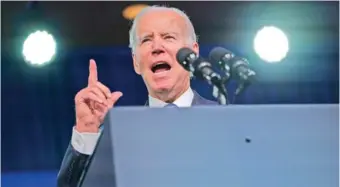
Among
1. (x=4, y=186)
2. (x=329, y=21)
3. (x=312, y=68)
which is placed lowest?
(x=4, y=186)

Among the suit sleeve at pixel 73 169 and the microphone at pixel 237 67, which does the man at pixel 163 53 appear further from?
the microphone at pixel 237 67

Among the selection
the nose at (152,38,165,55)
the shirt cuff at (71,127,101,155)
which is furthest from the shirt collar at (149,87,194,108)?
the shirt cuff at (71,127,101,155)

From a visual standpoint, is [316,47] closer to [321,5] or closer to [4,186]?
[321,5]

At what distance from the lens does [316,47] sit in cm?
238

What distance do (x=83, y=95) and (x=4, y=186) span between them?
1.15 m

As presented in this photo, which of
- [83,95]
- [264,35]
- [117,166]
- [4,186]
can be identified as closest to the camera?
[117,166]

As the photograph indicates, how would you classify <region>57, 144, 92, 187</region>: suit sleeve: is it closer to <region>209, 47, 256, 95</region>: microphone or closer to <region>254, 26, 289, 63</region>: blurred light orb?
<region>209, 47, 256, 95</region>: microphone

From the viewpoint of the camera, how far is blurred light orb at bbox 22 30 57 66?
2262mm

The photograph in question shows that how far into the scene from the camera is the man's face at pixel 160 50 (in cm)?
149

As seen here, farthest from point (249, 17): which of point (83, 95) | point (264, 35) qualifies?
point (83, 95)

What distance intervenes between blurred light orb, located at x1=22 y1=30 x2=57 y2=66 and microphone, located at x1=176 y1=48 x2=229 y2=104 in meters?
1.29

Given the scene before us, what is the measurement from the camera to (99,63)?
2236mm

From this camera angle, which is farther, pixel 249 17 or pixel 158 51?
pixel 249 17

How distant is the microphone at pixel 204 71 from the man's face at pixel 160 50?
413 mm
